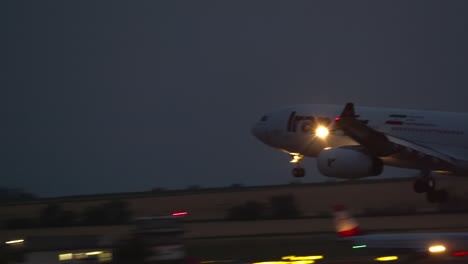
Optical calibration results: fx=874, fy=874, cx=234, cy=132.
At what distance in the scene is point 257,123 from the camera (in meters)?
40.2

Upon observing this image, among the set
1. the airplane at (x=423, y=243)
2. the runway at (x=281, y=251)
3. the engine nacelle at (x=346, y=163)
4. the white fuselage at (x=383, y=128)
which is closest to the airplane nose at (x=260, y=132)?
the white fuselage at (x=383, y=128)

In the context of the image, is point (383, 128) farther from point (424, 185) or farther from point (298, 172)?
point (298, 172)

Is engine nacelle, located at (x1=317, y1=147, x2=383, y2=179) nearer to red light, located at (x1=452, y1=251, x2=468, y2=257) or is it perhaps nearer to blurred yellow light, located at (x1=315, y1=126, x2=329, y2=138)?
blurred yellow light, located at (x1=315, y1=126, x2=329, y2=138)

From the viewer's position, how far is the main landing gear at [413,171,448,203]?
35.6 meters

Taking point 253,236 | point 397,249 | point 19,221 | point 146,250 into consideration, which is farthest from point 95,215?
point 397,249

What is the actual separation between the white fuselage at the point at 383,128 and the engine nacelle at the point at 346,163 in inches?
63.5

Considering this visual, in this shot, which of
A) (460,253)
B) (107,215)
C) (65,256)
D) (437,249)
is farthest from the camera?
(107,215)

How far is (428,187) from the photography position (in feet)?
117

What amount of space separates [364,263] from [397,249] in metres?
1.80

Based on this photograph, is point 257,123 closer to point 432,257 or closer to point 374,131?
point 374,131

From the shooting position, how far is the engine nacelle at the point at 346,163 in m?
34.0

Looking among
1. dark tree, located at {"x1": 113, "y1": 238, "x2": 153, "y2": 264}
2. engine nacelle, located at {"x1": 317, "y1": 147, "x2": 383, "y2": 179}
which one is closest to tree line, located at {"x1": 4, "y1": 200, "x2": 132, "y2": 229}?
engine nacelle, located at {"x1": 317, "y1": 147, "x2": 383, "y2": 179}

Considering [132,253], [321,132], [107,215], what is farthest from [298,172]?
[132,253]

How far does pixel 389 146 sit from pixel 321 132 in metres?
3.22
